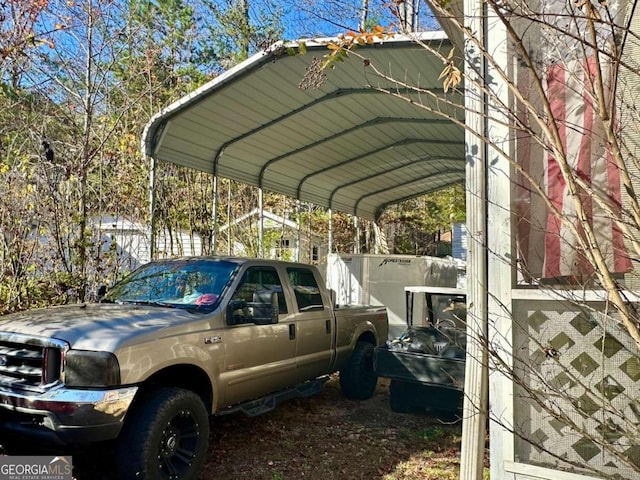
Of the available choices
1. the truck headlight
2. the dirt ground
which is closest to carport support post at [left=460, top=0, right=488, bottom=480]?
the dirt ground

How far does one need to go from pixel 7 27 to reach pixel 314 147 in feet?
17.1

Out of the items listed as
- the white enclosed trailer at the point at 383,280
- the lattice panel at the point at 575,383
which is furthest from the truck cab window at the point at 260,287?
the white enclosed trailer at the point at 383,280

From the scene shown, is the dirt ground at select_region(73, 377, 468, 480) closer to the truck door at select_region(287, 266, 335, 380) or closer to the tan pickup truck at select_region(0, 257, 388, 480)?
the tan pickup truck at select_region(0, 257, 388, 480)

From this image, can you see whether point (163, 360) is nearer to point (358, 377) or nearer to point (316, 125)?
point (358, 377)

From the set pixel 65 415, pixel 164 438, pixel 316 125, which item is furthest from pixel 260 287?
pixel 316 125

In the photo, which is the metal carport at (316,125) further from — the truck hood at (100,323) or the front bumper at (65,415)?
the front bumper at (65,415)

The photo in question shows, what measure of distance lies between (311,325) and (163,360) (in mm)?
2506

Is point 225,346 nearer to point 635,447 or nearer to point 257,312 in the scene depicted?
point 257,312

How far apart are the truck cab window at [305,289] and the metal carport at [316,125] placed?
7.97 ft

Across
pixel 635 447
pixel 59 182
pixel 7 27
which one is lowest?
pixel 635 447

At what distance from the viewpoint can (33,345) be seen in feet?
13.6

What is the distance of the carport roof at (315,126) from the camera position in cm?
648

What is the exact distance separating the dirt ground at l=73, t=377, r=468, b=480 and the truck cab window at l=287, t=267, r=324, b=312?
143 cm

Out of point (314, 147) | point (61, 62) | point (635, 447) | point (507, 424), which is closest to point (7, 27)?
point (61, 62)
